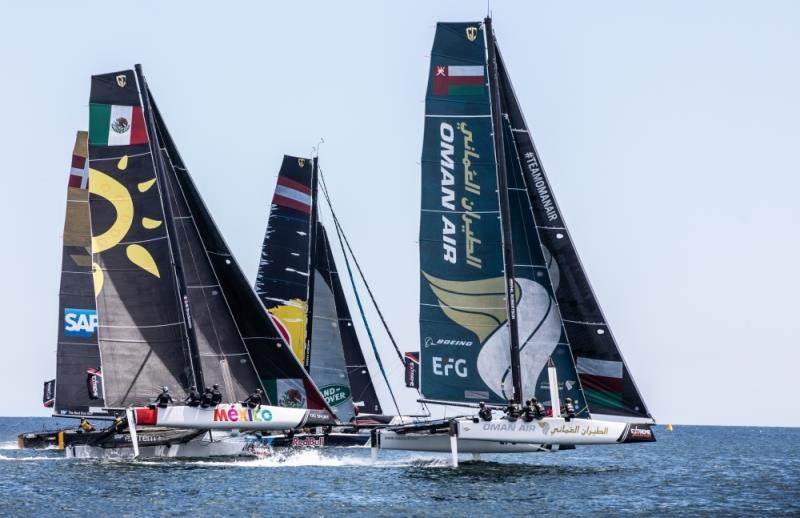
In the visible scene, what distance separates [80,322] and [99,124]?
11.1 metres

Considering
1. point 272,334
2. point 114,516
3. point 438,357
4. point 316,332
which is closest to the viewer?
point 114,516

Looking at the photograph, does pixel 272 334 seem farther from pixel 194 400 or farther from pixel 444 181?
pixel 444 181

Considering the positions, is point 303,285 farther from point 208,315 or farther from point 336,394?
point 208,315

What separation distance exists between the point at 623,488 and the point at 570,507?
5.76 metres

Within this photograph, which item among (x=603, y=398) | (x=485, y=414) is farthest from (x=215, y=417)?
(x=603, y=398)

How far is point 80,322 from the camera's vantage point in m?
50.1

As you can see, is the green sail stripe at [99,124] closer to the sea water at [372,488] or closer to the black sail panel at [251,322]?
the black sail panel at [251,322]

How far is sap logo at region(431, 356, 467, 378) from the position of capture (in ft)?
124

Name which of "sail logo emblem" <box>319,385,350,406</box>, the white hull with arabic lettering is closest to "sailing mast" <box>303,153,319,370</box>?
"sail logo emblem" <box>319,385,350,406</box>

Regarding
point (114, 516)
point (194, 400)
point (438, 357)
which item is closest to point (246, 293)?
point (194, 400)

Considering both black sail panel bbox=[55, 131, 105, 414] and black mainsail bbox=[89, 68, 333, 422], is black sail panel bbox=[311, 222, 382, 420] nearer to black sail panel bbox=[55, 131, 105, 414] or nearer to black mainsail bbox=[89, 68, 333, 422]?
black sail panel bbox=[55, 131, 105, 414]

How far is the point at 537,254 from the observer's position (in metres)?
38.3

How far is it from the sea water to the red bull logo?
1553 mm

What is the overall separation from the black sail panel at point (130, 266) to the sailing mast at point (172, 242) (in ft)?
0.58
